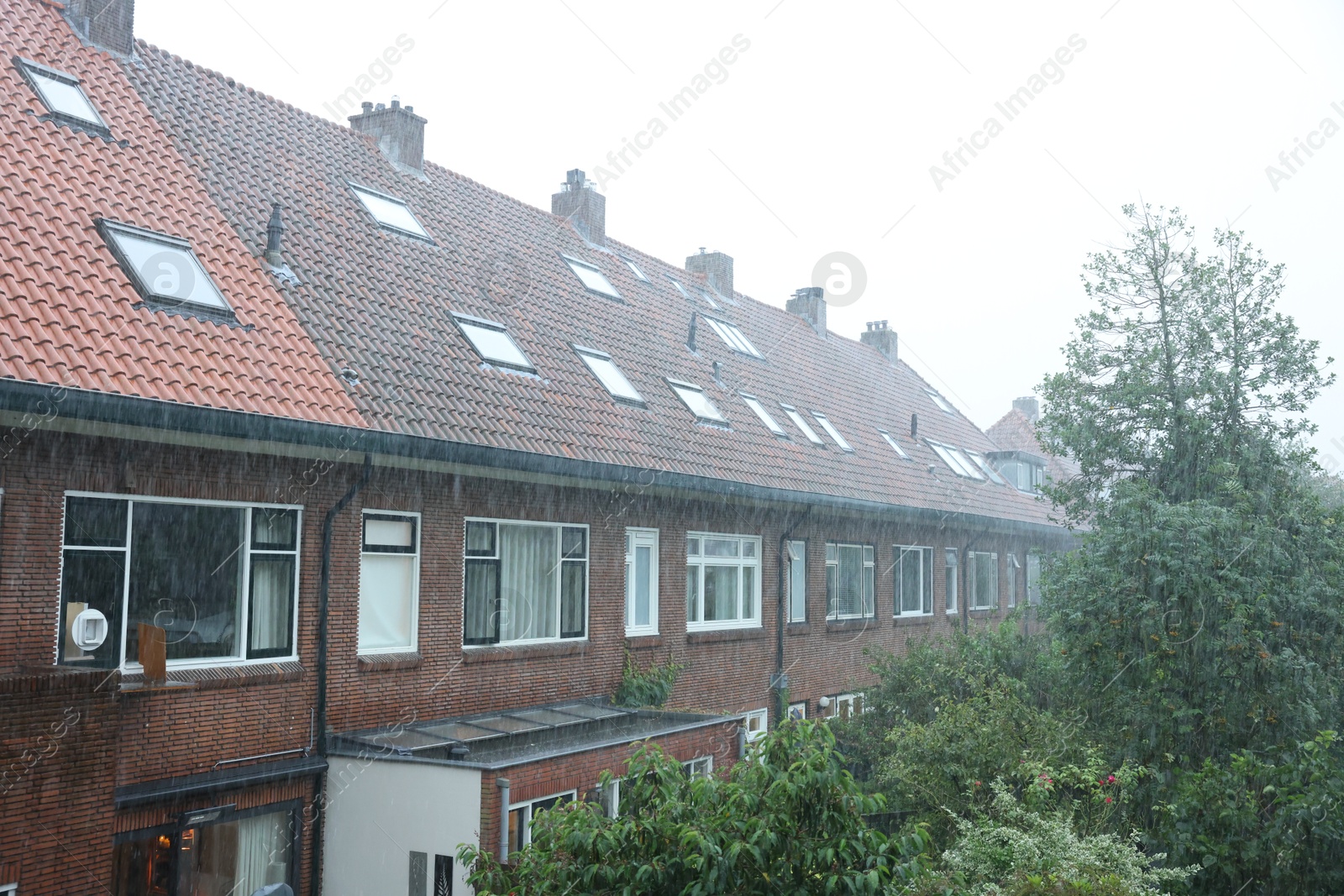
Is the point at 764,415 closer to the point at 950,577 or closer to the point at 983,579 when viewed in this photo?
the point at 950,577

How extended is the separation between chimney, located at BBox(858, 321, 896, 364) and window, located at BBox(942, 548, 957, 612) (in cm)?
780

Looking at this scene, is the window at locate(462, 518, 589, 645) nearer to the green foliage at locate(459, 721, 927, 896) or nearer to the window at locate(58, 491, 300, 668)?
the window at locate(58, 491, 300, 668)

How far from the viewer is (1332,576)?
35.4 ft

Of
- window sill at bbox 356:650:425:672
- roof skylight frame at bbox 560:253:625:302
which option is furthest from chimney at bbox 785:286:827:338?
window sill at bbox 356:650:425:672

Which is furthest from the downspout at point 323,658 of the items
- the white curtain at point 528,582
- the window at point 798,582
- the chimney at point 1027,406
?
the chimney at point 1027,406

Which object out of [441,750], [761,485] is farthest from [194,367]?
[761,485]

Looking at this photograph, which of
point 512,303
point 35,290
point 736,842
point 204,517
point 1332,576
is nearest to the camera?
point 736,842

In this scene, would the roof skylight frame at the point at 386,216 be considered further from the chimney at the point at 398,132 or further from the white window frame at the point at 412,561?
the white window frame at the point at 412,561

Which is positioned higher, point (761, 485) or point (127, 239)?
point (127, 239)

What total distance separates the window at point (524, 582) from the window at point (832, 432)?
8.47 meters

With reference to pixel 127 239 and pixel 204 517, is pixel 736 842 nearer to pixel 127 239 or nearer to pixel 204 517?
pixel 204 517

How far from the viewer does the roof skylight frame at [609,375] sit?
47.8 ft

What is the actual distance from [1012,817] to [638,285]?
522 inches

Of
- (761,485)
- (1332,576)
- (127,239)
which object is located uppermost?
(127,239)
